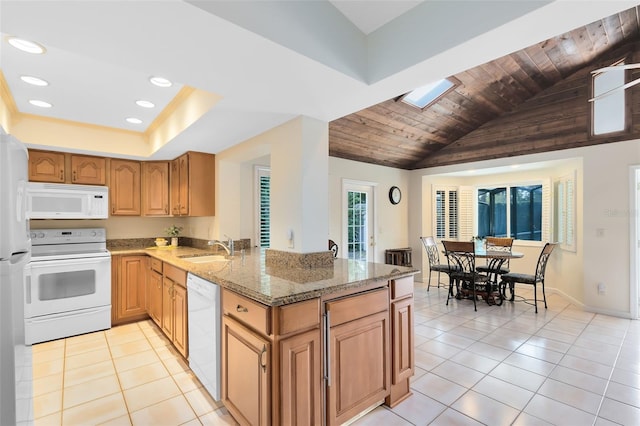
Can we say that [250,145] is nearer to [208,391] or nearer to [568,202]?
[208,391]

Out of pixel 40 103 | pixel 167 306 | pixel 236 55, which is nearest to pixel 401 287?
pixel 236 55

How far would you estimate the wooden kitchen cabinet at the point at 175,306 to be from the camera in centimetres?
253

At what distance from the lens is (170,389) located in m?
2.28

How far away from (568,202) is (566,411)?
413 centimetres

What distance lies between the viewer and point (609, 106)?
13.4 feet

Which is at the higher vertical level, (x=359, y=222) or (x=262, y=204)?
(x=262, y=204)

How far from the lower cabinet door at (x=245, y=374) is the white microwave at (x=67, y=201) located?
2911 millimetres

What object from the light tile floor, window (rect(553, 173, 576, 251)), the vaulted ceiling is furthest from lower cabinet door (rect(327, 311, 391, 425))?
window (rect(553, 173, 576, 251))

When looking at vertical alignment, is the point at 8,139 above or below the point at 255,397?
above

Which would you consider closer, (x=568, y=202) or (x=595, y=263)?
(x=595, y=263)

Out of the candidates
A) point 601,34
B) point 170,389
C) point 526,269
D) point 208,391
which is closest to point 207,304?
point 208,391

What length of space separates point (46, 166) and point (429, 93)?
5164mm

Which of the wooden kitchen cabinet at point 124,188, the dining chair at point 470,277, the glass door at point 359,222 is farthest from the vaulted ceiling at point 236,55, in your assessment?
the dining chair at point 470,277

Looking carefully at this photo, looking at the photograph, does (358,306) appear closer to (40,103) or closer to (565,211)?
(40,103)
